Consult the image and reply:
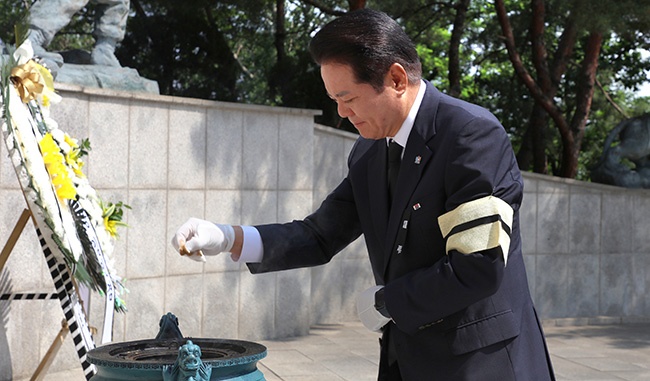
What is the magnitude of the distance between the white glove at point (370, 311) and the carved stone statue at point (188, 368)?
1.32 feet

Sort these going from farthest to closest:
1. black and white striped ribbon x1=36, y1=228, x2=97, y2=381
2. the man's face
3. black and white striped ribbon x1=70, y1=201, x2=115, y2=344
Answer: black and white striped ribbon x1=70, y1=201, x2=115, y2=344, black and white striped ribbon x1=36, y1=228, x2=97, y2=381, the man's face

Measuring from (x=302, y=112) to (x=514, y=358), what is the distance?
578cm

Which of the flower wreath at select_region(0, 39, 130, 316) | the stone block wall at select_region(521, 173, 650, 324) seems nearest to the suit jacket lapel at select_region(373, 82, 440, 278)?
the flower wreath at select_region(0, 39, 130, 316)

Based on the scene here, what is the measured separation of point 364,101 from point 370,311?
51cm

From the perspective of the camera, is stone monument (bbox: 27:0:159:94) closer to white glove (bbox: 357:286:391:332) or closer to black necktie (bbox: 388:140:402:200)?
black necktie (bbox: 388:140:402:200)

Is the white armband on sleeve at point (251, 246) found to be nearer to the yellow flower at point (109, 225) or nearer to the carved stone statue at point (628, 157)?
the yellow flower at point (109, 225)

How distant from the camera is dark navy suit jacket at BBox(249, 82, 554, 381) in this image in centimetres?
222

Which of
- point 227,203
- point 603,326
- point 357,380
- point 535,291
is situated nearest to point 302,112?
point 227,203

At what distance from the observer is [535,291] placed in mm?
9750

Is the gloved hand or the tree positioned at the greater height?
the tree

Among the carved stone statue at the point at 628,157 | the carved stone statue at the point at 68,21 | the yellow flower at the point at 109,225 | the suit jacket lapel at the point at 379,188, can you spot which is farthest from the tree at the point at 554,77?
the suit jacket lapel at the point at 379,188

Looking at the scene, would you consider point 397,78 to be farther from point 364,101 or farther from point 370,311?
point 370,311

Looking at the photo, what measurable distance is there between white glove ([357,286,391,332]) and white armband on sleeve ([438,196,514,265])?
257mm

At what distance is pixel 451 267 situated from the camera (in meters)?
2.20
